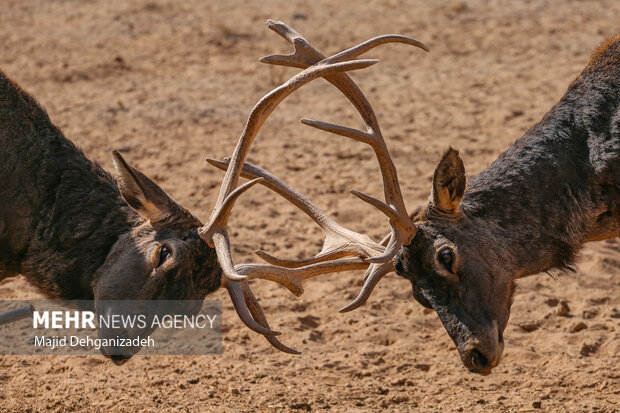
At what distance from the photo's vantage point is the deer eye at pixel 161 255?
18.0ft

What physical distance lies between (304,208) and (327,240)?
0.29 meters

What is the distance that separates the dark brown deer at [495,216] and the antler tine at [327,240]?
0.01m

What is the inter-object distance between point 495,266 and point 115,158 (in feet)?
8.18

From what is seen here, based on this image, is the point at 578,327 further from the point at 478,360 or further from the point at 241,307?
the point at 241,307

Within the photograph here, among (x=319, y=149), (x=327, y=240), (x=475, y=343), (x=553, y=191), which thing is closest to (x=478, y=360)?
(x=475, y=343)

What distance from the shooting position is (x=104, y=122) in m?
11.4

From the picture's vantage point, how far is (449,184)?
18.4 ft

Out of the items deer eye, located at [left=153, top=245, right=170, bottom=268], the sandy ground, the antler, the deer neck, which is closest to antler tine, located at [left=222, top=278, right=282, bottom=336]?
the antler

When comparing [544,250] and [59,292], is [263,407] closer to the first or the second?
[59,292]

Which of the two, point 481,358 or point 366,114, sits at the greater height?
point 366,114

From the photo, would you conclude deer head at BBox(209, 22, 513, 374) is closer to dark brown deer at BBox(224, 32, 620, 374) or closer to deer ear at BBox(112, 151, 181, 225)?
dark brown deer at BBox(224, 32, 620, 374)

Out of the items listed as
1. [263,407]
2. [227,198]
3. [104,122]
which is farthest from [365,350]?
[104,122]

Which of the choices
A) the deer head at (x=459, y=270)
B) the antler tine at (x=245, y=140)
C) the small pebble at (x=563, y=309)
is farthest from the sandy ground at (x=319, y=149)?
the antler tine at (x=245, y=140)

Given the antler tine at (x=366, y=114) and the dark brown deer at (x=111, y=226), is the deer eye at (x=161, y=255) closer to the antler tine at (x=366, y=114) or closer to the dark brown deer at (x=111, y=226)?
the dark brown deer at (x=111, y=226)
